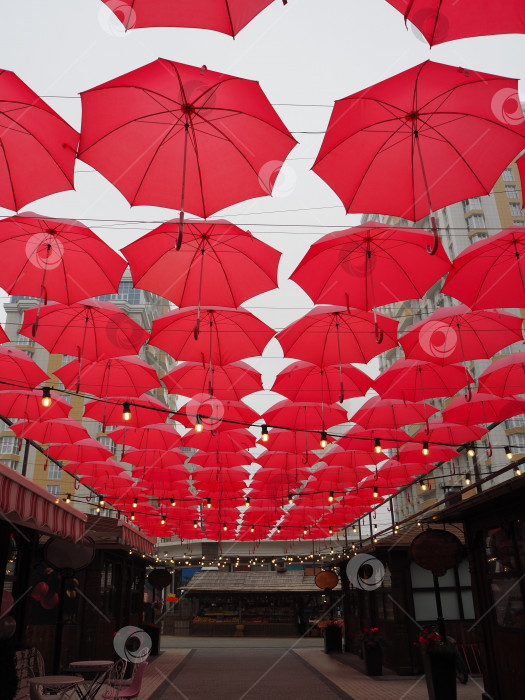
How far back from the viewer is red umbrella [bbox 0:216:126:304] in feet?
25.9

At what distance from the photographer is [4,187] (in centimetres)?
620

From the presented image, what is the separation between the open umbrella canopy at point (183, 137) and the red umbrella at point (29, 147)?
0.84ft

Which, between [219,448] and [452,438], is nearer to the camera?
[452,438]

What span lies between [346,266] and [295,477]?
14328 millimetres

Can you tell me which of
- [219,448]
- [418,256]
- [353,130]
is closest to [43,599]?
[219,448]

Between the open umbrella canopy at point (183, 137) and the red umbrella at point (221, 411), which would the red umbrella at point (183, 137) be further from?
the red umbrella at point (221, 411)

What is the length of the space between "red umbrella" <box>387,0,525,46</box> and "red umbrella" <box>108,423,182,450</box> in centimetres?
1434

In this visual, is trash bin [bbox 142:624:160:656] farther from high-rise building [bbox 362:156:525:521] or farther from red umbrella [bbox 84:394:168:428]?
high-rise building [bbox 362:156:525:521]

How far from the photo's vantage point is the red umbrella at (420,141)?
17.8 feet

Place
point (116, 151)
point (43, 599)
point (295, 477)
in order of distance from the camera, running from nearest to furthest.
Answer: point (116, 151)
point (43, 599)
point (295, 477)

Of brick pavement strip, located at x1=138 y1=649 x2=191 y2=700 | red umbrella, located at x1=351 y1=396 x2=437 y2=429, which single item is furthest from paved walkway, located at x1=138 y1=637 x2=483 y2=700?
red umbrella, located at x1=351 y1=396 x2=437 y2=429

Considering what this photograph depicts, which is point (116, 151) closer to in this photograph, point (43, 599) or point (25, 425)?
point (43, 599)

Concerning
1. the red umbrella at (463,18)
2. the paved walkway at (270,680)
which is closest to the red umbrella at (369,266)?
the red umbrella at (463,18)

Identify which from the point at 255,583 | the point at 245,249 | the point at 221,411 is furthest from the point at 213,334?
the point at 255,583
